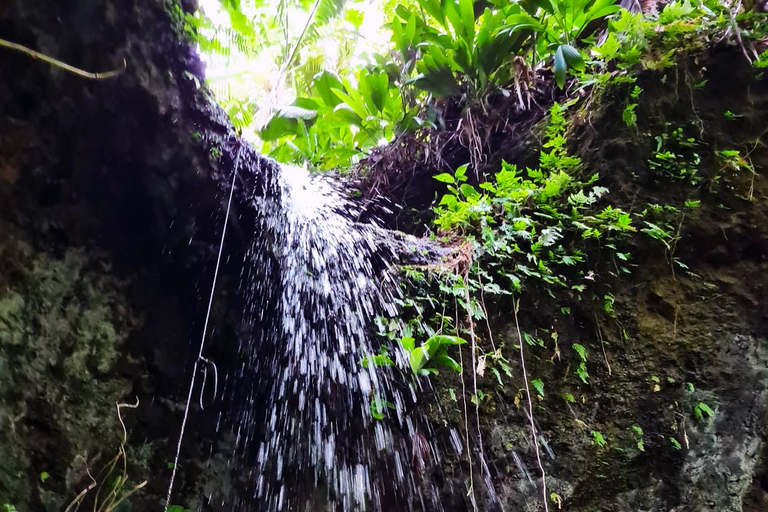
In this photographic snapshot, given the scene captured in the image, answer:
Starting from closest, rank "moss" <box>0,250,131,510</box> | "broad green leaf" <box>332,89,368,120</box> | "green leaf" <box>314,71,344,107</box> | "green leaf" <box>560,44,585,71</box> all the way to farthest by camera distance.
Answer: "moss" <box>0,250,131,510</box> < "green leaf" <box>560,44,585,71</box> < "broad green leaf" <box>332,89,368,120</box> < "green leaf" <box>314,71,344,107</box>

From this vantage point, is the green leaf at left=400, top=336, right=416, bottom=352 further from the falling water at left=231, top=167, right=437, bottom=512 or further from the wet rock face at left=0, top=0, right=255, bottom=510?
the wet rock face at left=0, top=0, right=255, bottom=510

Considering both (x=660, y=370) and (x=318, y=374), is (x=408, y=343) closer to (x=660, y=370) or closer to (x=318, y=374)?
(x=318, y=374)

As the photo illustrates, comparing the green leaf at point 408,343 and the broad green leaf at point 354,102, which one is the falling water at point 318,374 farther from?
the broad green leaf at point 354,102

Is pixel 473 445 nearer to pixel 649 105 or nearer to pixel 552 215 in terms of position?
pixel 552 215

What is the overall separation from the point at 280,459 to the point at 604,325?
1502 mm

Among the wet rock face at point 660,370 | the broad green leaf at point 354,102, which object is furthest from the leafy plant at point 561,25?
the broad green leaf at point 354,102

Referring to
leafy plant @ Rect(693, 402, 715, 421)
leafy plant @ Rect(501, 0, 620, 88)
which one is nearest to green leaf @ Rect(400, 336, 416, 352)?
leafy plant @ Rect(693, 402, 715, 421)

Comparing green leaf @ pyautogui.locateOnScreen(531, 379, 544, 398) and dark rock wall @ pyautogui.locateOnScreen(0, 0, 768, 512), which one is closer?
dark rock wall @ pyautogui.locateOnScreen(0, 0, 768, 512)

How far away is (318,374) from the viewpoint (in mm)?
2049

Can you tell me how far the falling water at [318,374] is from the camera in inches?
70.3

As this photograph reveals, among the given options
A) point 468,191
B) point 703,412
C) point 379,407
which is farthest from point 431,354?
point 703,412

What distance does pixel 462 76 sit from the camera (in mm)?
2676

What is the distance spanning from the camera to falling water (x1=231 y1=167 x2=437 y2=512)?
1.79 meters

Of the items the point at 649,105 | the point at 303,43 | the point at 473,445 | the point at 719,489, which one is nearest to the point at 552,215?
the point at 649,105
